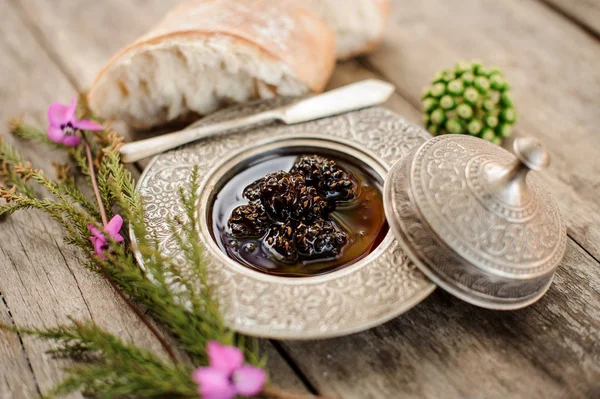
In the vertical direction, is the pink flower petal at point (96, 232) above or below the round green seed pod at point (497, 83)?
above

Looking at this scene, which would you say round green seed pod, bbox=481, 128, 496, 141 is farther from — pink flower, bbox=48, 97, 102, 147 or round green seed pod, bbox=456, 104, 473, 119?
pink flower, bbox=48, 97, 102, 147

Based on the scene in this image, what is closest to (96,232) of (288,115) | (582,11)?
(288,115)

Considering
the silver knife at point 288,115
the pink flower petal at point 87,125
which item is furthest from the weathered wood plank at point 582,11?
the pink flower petal at point 87,125

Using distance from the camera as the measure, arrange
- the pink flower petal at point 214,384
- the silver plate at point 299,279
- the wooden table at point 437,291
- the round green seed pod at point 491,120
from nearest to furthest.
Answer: the pink flower petal at point 214,384, the silver plate at point 299,279, the wooden table at point 437,291, the round green seed pod at point 491,120

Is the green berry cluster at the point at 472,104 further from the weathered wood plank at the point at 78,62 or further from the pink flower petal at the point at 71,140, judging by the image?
the pink flower petal at the point at 71,140

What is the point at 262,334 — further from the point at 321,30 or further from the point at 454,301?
the point at 321,30

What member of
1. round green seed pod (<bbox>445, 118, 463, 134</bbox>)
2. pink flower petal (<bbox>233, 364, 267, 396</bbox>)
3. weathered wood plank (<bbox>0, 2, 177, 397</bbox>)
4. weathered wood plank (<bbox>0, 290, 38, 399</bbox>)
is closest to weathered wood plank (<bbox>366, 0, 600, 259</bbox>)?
round green seed pod (<bbox>445, 118, 463, 134</bbox>)

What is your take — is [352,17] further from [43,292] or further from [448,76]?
[43,292]
